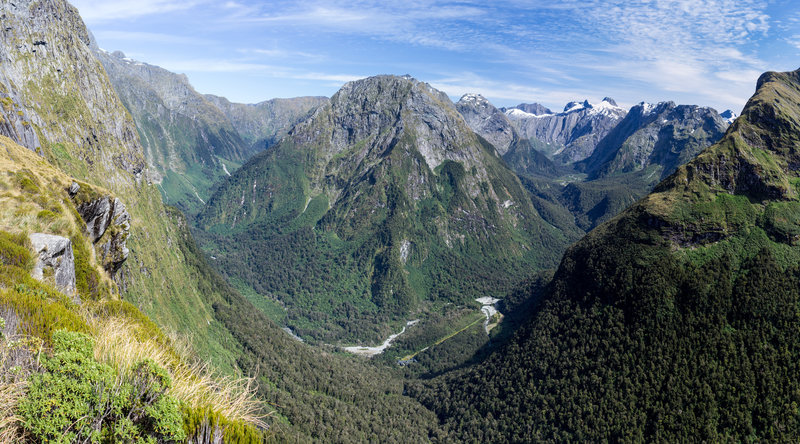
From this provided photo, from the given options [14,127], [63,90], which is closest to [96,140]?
[63,90]

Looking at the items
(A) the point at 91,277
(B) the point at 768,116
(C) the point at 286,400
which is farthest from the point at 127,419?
(B) the point at 768,116

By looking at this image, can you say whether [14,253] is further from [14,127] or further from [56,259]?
[14,127]

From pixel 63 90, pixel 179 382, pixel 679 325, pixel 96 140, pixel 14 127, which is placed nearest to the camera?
pixel 179 382

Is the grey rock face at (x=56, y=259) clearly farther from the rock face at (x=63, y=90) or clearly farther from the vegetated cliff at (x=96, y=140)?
the rock face at (x=63, y=90)

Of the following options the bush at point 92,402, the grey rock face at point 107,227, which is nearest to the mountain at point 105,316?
the bush at point 92,402

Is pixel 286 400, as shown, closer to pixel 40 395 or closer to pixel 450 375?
pixel 450 375

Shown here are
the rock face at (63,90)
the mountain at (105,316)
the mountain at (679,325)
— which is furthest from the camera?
the rock face at (63,90)

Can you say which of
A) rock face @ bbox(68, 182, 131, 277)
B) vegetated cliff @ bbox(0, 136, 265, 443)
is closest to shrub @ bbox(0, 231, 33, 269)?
vegetated cliff @ bbox(0, 136, 265, 443)

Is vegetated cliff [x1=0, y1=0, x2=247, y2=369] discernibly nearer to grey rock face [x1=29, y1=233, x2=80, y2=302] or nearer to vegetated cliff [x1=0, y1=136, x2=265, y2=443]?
grey rock face [x1=29, y1=233, x2=80, y2=302]
